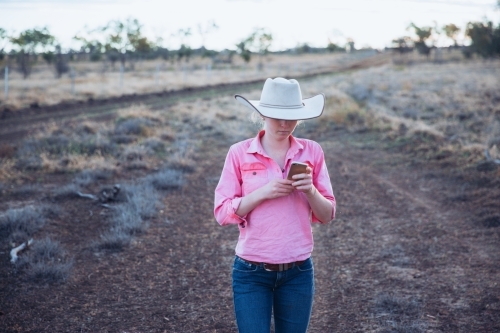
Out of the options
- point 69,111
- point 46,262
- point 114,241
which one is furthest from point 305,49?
point 46,262

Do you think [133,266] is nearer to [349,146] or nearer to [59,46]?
[349,146]

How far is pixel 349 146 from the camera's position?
13.1 m

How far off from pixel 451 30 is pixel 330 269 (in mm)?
89467

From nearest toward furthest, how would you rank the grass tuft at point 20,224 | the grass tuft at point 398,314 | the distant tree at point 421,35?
the grass tuft at point 398,314 < the grass tuft at point 20,224 < the distant tree at point 421,35

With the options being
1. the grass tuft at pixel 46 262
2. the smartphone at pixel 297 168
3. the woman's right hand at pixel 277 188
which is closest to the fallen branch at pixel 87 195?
the grass tuft at pixel 46 262

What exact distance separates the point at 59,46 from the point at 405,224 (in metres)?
45.5

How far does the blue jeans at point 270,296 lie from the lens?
100 inches

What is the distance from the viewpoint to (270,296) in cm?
264

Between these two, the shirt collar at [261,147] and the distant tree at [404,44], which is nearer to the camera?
the shirt collar at [261,147]

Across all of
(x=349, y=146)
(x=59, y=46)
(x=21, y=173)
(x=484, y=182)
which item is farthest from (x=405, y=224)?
(x=59, y=46)

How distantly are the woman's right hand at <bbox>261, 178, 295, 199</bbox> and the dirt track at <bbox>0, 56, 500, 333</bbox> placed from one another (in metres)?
2.35

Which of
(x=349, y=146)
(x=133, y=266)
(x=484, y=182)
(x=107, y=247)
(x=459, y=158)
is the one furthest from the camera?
(x=349, y=146)

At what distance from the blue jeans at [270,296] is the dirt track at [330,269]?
189cm

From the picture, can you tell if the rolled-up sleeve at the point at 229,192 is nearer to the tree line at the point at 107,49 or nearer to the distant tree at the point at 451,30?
the tree line at the point at 107,49
